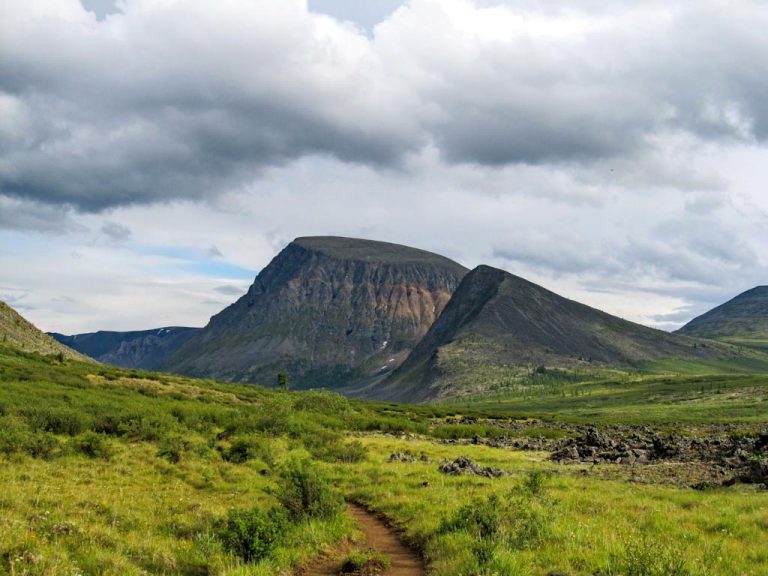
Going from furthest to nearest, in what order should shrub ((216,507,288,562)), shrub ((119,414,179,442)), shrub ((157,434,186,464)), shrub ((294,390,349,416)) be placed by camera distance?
shrub ((294,390,349,416)) → shrub ((119,414,179,442)) → shrub ((157,434,186,464)) → shrub ((216,507,288,562))

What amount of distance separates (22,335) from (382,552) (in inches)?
4828

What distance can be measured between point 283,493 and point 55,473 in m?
11.9

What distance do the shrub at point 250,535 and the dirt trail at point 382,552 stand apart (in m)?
1.13

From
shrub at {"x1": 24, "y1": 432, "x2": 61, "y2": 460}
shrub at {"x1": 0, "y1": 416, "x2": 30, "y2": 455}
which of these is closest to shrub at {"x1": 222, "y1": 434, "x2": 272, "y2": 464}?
shrub at {"x1": 24, "y1": 432, "x2": 61, "y2": 460}

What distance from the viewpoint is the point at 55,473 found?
2466cm

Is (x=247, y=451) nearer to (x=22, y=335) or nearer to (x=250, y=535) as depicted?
(x=250, y=535)

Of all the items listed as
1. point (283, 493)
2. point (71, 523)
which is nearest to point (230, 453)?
point (283, 493)

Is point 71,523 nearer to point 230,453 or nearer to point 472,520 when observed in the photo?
point 472,520

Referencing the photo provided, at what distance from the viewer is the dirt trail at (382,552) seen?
47.5 feet

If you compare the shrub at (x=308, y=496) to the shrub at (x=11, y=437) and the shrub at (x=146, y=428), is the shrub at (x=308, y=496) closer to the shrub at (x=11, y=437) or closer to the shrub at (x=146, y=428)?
the shrub at (x=11, y=437)

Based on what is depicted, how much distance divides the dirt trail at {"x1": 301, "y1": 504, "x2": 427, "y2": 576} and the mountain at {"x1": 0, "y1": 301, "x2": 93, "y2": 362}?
104 metres

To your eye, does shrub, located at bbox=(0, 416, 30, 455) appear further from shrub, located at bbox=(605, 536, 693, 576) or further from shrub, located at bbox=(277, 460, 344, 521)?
shrub, located at bbox=(605, 536, 693, 576)

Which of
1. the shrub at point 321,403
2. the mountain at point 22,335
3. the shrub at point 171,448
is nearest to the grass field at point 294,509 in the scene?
the shrub at point 171,448

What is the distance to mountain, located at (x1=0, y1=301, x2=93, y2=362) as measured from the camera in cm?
10830
